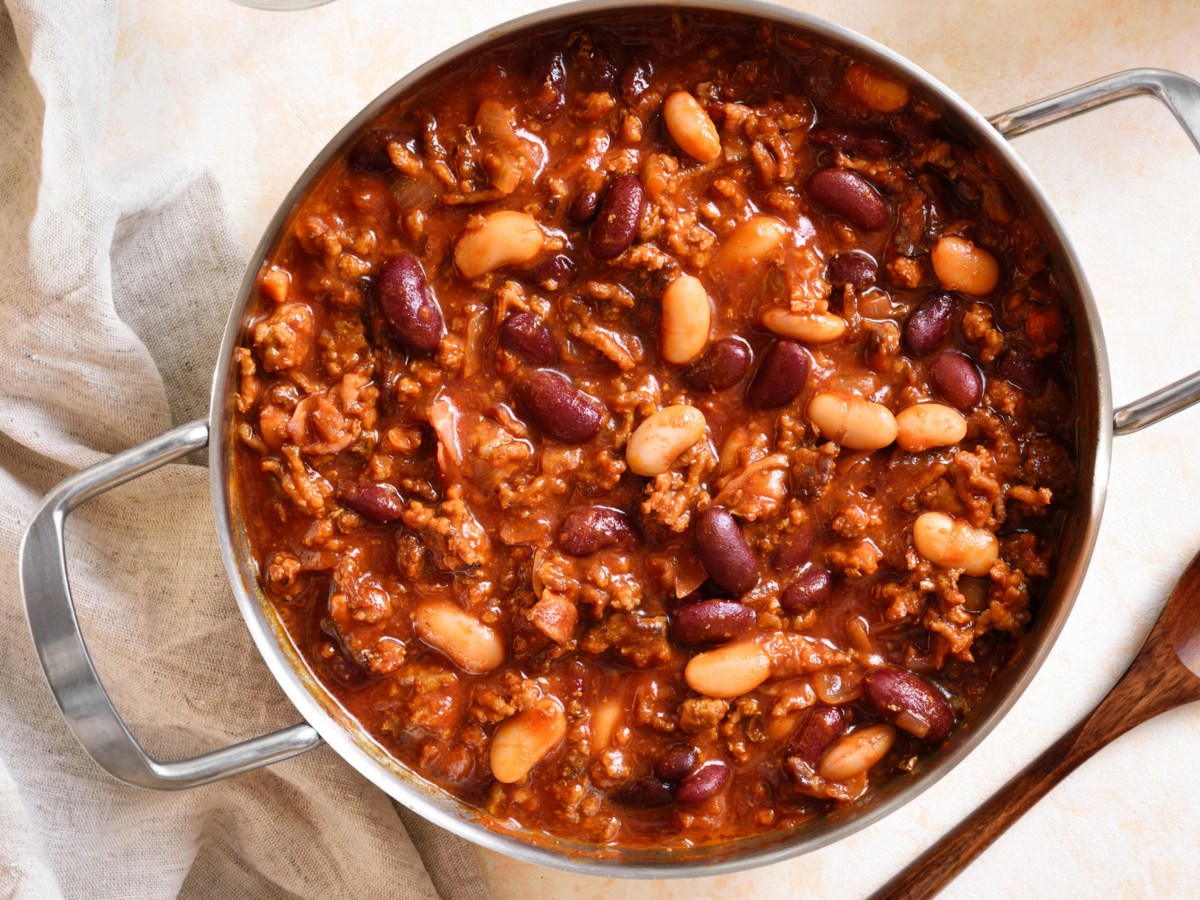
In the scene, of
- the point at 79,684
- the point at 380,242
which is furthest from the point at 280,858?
the point at 380,242

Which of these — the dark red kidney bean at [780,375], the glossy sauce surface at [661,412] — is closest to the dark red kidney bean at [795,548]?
the glossy sauce surface at [661,412]

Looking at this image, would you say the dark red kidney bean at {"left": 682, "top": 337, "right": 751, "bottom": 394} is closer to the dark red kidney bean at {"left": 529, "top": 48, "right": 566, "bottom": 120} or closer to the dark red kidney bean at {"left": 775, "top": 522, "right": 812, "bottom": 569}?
the dark red kidney bean at {"left": 775, "top": 522, "right": 812, "bottom": 569}

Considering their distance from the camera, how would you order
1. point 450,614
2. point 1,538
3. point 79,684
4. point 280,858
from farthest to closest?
point 280,858 → point 1,538 → point 450,614 → point 79,684

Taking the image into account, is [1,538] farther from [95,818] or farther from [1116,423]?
[1116,423]

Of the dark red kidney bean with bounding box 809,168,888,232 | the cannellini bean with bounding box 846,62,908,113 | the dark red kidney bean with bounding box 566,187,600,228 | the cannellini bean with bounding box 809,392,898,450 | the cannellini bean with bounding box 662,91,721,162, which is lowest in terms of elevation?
the cannellini bean with bounding box 809,392,898,450

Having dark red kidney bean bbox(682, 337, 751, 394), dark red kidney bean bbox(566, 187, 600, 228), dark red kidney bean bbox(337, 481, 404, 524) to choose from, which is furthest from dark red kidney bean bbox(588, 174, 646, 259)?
dark red kidney bean bbox(337, 481, 404, 524)

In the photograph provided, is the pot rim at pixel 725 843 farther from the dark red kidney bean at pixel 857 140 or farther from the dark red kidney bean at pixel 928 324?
the dark red kidney bean at pixel 928 324
